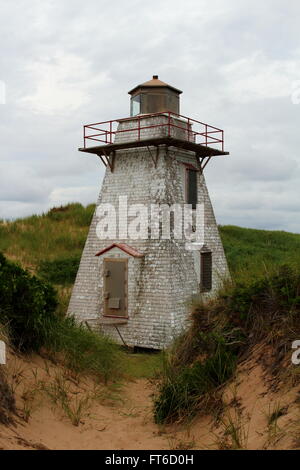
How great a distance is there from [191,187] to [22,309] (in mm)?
9071

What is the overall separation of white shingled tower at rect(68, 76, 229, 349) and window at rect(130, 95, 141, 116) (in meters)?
0.04

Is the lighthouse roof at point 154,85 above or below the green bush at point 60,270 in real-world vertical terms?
above

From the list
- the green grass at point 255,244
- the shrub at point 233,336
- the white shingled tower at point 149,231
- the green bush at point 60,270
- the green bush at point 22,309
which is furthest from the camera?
the green grass at point 255,244

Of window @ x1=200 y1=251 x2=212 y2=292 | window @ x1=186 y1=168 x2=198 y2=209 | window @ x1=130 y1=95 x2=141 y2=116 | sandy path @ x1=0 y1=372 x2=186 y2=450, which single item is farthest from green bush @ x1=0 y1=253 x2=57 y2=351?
window @ x1=130 y1=95 x2=141 y2=116

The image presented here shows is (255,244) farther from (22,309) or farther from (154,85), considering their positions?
(22,309)

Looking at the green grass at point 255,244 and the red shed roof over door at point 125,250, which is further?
the green grass at point 255,244

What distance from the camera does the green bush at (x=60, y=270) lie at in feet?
86.3

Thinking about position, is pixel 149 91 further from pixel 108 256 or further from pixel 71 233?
pixel 71 233

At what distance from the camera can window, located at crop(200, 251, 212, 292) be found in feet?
55.7

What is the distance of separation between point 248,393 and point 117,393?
12.9 feet

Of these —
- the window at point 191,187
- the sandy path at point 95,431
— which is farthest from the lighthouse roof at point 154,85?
the sandy path at point 95,431

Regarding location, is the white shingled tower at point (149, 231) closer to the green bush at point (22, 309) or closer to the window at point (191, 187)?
the window at point (191, 187)

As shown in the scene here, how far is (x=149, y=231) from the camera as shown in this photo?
→ 52.1ft

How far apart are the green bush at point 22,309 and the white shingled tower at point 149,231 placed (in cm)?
537
